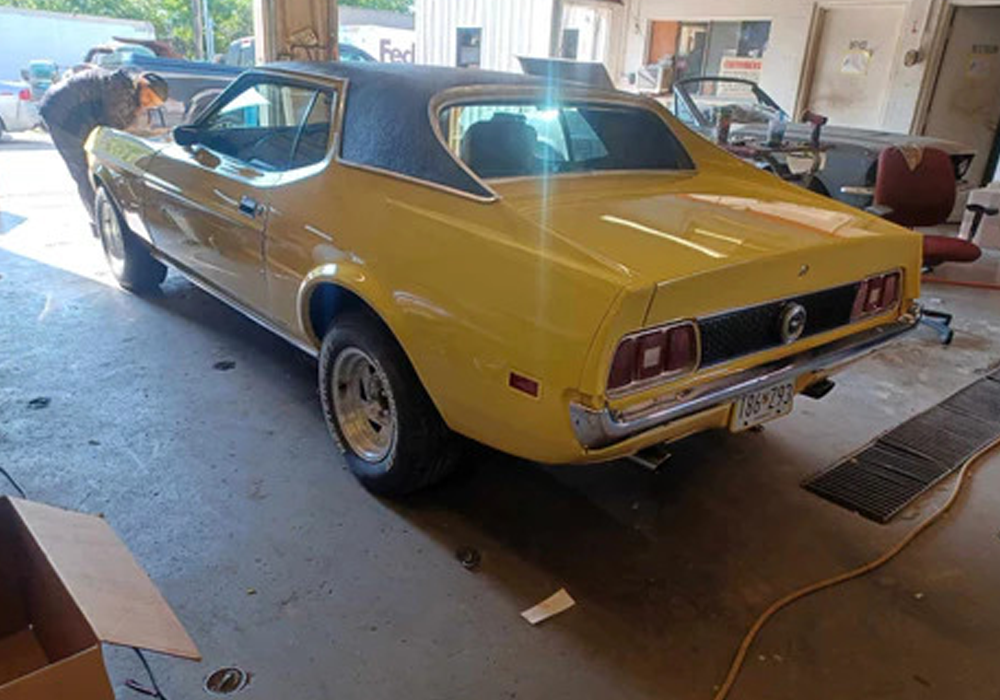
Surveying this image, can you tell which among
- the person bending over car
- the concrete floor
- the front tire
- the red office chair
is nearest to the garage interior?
the concrete floor

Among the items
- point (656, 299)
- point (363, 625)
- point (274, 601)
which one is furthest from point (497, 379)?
point (274, 601)

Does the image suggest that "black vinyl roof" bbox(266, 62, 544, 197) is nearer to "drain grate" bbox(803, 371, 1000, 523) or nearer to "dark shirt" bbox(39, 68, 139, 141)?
"drain grate" bbox(803, 371, 1000, 523)

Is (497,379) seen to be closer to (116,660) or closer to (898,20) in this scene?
(116,660)

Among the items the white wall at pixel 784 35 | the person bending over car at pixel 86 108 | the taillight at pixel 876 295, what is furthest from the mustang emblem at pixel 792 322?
the white wall at pixel 784 35

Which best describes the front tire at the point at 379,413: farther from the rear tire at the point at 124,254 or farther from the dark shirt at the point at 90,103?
the dark shirt at the point at 90,103

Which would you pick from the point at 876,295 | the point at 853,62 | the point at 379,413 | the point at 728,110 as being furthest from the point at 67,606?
the point at 853,62

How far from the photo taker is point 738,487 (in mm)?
2826

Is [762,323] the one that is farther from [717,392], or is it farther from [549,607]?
[549,607]

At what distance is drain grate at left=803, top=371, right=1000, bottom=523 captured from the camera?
9.14ft

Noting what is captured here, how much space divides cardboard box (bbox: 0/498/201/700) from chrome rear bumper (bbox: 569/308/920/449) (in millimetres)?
1010

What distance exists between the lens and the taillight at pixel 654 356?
183cm

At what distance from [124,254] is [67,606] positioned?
3559 mm

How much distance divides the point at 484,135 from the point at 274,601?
1.72 meters

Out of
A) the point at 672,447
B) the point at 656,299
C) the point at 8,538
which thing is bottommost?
the point at 672,447
